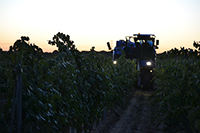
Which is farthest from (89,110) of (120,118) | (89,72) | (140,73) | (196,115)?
(140,73)

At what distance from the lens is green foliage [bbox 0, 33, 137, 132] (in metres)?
3.10

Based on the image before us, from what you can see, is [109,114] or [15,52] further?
[109,114]

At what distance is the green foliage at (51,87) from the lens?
122 inches

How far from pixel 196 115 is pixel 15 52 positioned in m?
2.74

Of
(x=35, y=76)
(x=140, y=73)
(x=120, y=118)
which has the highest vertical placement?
(x=35, y=76)

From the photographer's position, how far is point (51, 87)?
3.77 m

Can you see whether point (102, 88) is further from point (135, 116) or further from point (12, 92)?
point (12, 92)

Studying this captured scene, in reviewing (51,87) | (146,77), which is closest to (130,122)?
(51,87)

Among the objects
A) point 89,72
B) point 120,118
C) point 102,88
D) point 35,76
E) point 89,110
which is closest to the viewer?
point 35,76

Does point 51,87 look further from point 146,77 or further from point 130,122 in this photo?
point 146,77

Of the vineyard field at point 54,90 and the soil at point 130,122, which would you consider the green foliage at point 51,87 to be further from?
the soil at point 130,122

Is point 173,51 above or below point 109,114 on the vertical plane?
above

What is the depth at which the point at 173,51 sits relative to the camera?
7254 mm

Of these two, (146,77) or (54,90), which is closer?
(54,90)
